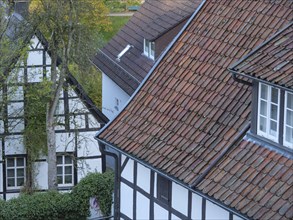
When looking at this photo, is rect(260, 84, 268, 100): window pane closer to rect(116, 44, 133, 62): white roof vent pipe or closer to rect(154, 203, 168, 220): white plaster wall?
rect(154, 203, 168, 220): white plaster wall

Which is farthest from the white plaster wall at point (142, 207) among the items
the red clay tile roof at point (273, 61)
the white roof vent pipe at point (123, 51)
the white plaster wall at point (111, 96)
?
the white roof vent pipe at point (123, 51)

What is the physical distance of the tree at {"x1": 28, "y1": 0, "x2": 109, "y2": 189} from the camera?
27.5 metres

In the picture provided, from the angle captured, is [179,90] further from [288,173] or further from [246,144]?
[288,173]

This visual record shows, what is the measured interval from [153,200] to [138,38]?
14643 millimetres

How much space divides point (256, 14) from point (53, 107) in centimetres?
1096

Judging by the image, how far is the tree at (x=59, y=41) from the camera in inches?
1081

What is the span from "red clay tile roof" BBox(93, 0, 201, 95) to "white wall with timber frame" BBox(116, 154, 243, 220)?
36.2 ft

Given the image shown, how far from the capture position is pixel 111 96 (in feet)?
115

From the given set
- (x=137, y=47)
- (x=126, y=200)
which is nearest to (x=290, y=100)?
(x=126, y=200)

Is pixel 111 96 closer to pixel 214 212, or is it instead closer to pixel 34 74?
pixel 34 74

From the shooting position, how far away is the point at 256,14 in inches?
736

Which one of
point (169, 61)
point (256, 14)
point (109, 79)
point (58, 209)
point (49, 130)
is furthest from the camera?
point (109, 79)

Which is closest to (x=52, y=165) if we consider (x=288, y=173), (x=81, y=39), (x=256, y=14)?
(x=81, y=39)

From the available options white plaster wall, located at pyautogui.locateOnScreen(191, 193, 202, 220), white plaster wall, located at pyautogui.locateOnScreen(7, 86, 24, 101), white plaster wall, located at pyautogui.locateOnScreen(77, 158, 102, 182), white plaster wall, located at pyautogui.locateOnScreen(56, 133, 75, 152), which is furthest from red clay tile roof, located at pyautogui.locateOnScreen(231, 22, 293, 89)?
white plaster wall, located at pyautogui.locateOnScreen(56, 133, 75, 152)
